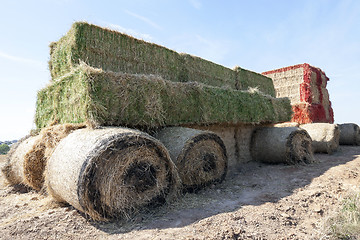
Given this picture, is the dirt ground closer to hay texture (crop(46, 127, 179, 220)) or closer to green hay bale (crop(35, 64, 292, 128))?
hay texture (crop(46, 127, 179, 220))

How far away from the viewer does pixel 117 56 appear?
6203mm

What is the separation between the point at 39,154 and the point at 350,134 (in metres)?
14.1

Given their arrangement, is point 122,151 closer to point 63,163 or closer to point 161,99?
point 63,163

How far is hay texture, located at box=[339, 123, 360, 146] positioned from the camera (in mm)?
12438

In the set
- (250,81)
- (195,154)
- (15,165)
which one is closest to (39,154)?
(15,165)

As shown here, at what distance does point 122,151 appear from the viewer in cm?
373

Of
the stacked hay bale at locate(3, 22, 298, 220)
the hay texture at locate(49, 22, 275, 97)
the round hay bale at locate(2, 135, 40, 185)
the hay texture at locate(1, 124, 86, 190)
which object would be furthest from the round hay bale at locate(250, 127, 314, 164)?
the round hay bale at locate(2, 135, 40, 185)

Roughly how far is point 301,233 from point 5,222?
14.3 feet

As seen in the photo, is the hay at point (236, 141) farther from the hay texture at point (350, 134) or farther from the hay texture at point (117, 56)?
the hay texture at point (350, 134)

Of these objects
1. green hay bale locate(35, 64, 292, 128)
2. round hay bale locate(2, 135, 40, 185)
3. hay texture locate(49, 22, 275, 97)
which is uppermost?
hay texture locate(49, 22, 275, 97)

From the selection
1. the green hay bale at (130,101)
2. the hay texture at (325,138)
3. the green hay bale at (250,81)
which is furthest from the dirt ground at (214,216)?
the green hay bale at (250,81)

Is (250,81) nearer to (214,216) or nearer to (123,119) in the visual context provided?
(123,119)

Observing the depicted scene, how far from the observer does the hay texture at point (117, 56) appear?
553cm

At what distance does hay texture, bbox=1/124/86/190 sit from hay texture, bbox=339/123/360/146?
43.6 feet
